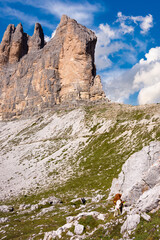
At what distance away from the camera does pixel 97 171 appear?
41594 mm

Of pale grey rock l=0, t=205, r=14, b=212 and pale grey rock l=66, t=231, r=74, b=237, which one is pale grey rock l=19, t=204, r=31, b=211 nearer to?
pale grey rock l=0, t=205, r=14, b=212

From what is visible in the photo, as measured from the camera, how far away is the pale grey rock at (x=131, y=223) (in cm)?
1227

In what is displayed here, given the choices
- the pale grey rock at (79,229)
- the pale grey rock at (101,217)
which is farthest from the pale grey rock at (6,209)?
the pale grey rock at (101,217)

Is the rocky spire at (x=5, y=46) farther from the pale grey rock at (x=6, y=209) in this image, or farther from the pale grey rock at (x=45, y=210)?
the pale grey rock at (x=45, y=210)

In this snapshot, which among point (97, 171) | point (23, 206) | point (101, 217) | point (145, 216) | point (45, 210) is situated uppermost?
point (145, 216)

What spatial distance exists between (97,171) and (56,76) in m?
102

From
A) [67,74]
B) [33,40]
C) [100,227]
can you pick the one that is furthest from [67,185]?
[33,40]

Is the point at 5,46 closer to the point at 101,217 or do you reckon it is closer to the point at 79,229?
the point at 101,217

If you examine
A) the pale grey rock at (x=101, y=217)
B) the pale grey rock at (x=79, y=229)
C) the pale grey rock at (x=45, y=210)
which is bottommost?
the pale grey rock at (x=45, y=210)

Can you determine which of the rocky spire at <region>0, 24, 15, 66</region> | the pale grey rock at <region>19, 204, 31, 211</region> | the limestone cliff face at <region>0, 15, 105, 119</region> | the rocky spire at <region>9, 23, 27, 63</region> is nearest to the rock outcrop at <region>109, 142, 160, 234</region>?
Answer: the pale grey rock at <region>19, 204, 31, 211</region>

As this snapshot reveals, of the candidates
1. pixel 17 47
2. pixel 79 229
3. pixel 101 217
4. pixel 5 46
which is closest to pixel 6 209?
pixel 79 229

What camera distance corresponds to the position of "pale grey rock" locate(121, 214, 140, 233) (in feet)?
40.3

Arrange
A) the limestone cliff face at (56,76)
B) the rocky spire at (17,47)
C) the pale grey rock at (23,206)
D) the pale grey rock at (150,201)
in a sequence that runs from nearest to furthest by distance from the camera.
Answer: the pale grey rock at (150,201) → the pale grey rock at (23,206) → the limestone cliff face at (56,76) → the rocky spire at (17,47)

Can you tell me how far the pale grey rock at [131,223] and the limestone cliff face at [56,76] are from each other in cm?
10421
